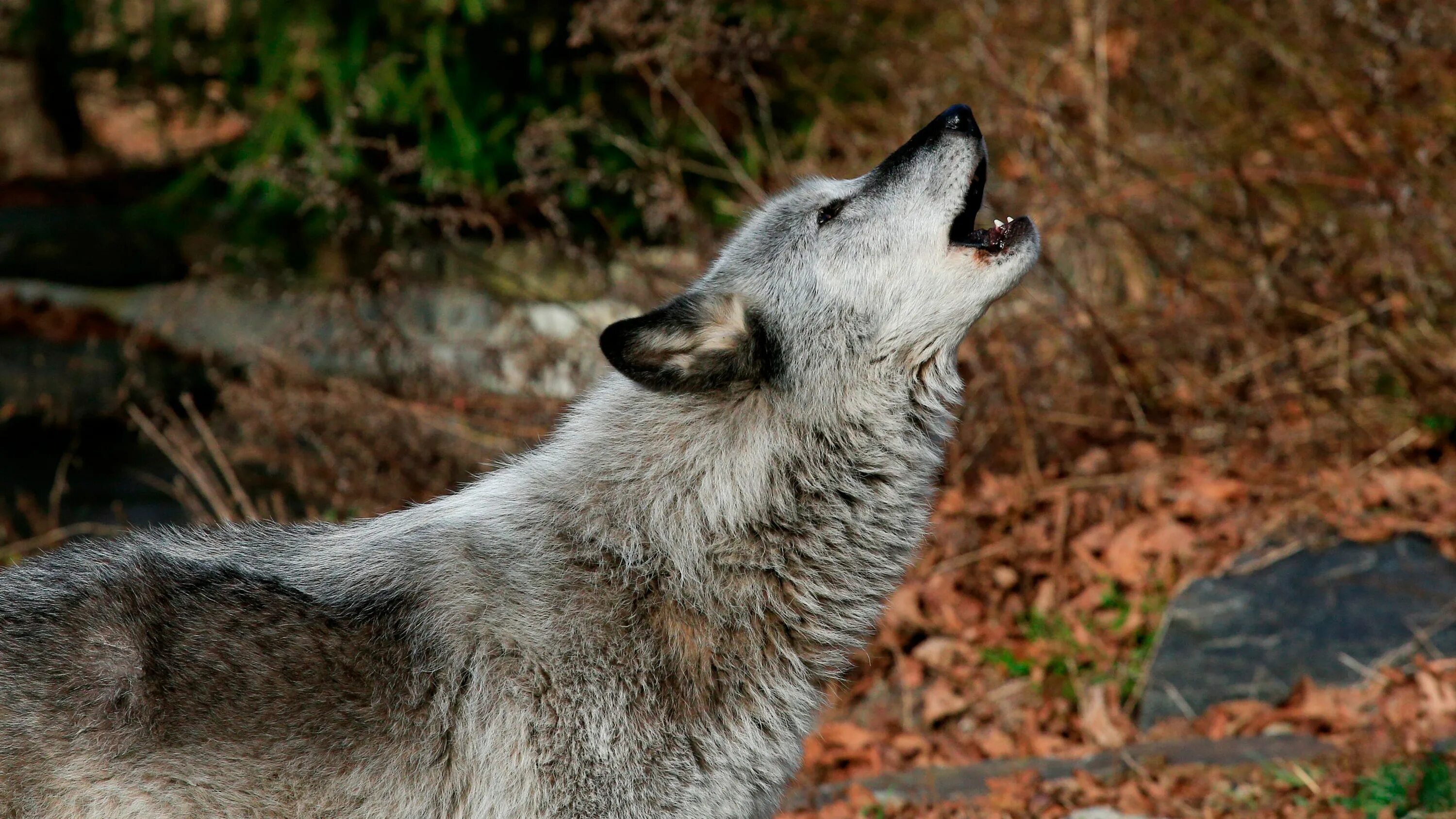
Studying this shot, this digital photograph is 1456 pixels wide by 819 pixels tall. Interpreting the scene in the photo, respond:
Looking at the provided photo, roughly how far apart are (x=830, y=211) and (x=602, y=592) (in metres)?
1.31

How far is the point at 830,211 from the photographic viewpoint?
12.7 ft

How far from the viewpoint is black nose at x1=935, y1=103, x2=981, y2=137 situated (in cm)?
382

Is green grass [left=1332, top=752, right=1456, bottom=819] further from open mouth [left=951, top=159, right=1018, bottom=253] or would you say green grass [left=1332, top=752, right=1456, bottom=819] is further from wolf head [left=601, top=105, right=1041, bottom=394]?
open mouth [left=951, top=159, right=1018, bottom=253]

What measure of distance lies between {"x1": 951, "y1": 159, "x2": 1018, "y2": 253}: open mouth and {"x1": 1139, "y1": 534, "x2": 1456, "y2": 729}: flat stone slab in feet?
9.44

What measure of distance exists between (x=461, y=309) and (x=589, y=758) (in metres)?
7.61

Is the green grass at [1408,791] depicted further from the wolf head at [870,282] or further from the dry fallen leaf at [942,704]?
the wolf head at [870,282]

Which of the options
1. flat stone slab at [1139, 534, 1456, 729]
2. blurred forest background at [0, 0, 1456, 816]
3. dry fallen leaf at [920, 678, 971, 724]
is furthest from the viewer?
blurred forest background at [0, 0, 1456, 816]

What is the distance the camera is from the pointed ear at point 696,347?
329 cm

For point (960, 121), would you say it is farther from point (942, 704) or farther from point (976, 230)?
point (942, 704)

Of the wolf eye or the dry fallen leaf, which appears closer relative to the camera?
the wolf eye

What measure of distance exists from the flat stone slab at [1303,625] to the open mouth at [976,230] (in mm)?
2879

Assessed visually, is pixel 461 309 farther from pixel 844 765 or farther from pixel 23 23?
pixel 844 765

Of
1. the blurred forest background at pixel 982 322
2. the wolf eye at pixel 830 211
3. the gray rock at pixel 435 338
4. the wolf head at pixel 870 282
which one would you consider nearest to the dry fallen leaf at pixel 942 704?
the blurred forest background at pixel 982 322

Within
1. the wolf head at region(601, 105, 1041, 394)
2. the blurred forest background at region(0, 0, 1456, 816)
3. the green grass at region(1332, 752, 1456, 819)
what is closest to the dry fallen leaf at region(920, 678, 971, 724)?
the blurred forest background at region(0, 0, 1456, 816)
